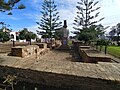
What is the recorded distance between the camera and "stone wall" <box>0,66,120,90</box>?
3.54m

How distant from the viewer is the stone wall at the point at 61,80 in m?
3.54

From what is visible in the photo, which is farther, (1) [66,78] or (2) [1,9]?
(2) [1,9]

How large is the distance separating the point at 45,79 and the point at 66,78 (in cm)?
57

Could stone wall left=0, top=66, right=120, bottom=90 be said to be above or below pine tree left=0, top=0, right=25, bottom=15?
below

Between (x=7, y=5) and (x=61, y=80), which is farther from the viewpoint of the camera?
(x=7, y=5)

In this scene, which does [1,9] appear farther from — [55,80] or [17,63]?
[55,80]

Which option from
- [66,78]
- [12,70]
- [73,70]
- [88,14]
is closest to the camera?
[66,78]

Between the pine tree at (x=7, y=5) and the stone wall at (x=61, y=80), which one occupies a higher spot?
the pine tree at (x=7, y=5)

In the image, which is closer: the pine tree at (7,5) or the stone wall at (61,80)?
the stone wall at (61,80)

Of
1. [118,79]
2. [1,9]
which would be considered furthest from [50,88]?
[1,9]

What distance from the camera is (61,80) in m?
3.96

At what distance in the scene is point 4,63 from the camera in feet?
16.6

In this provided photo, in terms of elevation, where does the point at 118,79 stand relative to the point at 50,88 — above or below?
above

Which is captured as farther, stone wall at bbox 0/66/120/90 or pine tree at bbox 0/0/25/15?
pine tree at bbox 0/0/25/15
